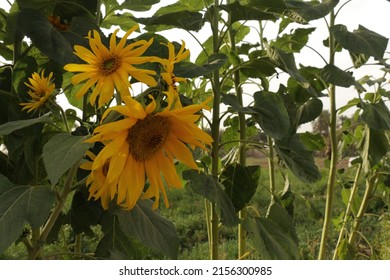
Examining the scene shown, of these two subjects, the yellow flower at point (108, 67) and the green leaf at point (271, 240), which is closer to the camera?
the yellow flower at point (108, 67)

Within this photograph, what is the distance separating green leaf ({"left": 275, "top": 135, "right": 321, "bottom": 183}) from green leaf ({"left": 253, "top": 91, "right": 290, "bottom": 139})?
7 cm

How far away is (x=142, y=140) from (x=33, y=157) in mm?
349

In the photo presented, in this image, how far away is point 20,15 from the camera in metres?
0.89

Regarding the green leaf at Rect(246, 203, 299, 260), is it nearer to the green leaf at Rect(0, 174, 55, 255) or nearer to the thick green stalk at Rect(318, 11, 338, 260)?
the thick green stalk at Rect(318, 11, 338, 260)

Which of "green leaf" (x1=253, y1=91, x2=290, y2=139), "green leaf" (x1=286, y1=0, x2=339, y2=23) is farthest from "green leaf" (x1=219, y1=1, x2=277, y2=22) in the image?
"green leaf" (x1=253, y1=91, x2=290, y2=139)

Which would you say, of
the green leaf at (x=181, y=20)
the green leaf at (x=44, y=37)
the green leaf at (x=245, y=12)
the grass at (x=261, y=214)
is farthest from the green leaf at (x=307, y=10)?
the grass at (x=261, y=214)

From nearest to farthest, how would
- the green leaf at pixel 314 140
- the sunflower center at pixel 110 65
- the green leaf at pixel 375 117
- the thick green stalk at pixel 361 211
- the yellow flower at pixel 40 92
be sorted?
the sunflower center at pixel 110 65, the yellow flower at pixel 40 92, the green leaf at pixel 375 117, the green leaf at pixel 314 140, the thick green stalk at pixel 361 211

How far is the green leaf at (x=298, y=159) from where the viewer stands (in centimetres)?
109

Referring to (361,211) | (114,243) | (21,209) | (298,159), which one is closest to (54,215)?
(21,209)

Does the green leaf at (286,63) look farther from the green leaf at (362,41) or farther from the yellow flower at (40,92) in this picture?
the yellow flower at (40,92)

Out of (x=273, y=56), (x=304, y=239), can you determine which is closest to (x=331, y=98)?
(x=273, y=56)

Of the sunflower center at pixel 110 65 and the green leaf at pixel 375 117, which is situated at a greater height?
the sunflower center at pixel 110 65

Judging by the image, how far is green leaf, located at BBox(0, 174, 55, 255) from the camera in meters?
0.67

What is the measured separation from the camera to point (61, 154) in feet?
1.83
